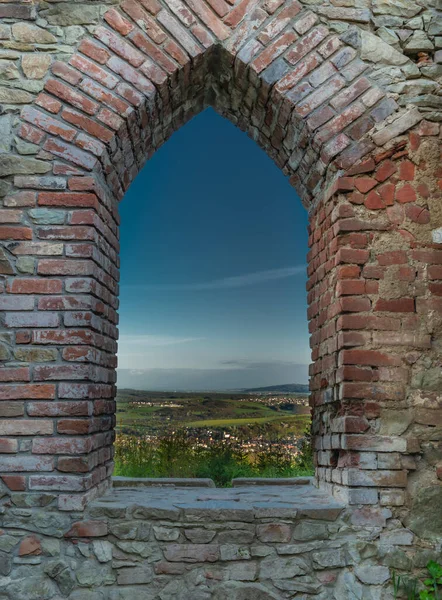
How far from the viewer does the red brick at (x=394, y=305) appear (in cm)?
311

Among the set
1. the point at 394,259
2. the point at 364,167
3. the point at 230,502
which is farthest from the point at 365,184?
the point at 230,502

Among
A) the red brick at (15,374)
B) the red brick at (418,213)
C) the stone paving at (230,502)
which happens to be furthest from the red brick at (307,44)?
the stone paving at (230,502)

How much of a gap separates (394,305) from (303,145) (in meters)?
1.19

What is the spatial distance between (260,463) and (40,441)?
425 centimetres

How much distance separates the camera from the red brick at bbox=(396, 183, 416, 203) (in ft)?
10.6

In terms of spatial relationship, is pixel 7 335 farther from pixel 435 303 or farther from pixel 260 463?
pixel 260 463

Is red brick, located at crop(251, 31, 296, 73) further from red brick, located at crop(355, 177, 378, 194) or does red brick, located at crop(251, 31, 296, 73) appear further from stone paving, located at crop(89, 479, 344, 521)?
stone paving, located at crop(89, 479, 344, 521)

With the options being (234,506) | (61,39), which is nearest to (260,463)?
(234,506)

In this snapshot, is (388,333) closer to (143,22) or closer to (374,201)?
(374,201)

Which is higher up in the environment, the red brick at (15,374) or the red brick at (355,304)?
the red brick at (355,304)

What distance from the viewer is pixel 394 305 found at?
311cm

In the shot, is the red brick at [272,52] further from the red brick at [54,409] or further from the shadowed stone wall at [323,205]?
the red brick at [54,409]

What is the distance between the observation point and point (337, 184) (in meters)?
3.23

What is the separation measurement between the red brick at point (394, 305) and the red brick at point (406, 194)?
24.1 inches
